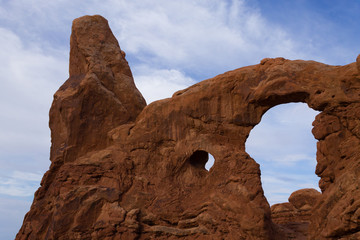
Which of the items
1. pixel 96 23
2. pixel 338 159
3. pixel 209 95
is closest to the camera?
pixel 338 159

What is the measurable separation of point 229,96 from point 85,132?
18.3ft

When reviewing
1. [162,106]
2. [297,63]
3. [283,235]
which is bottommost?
[283,235]

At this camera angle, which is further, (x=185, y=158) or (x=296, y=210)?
(x=296, y=210)

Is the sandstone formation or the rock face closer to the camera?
the rock face

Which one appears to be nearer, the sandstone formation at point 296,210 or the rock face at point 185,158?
the rock face at point 185,158

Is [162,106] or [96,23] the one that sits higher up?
[96,23]

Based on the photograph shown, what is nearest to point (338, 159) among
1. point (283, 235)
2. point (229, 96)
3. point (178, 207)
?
point (283, 235)

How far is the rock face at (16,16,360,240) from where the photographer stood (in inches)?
469

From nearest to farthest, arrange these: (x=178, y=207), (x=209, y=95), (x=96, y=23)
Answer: (x=178, y=207) → (x=209, y=95) → (x=96, y=23)

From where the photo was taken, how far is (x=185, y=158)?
1359cm

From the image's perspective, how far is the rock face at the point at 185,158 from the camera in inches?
469

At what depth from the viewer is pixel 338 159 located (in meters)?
→ 12.0

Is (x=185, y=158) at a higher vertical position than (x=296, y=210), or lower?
higher

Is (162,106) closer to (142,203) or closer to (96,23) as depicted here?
(142,203)
